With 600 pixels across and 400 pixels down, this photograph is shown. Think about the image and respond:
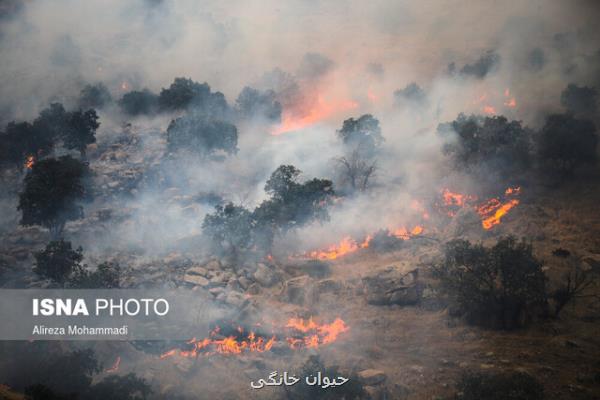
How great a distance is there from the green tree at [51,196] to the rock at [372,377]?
41.7m

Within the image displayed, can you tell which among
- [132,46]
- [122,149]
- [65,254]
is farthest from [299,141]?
[132,46]

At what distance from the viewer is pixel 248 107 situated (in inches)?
3524

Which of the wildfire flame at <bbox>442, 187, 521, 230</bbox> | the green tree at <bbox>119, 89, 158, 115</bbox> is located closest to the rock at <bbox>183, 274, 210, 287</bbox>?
the wildfire flame at <bbox>442, 187, 521, 230</bbox>

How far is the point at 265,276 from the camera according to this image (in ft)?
149

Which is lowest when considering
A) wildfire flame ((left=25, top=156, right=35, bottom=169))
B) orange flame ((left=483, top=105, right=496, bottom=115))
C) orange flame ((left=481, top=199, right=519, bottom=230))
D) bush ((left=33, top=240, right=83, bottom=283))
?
bush ((left=33, top=240, right=83, bottom=283))

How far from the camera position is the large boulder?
41.0 metres

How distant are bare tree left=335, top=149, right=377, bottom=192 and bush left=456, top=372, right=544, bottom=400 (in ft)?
133

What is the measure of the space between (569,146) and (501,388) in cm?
4711

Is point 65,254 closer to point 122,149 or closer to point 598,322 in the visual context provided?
point 122,149

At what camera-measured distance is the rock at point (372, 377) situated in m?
28.5

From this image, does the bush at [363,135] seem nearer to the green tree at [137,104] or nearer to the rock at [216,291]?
the rock at [216,291]

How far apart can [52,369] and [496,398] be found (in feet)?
98.1

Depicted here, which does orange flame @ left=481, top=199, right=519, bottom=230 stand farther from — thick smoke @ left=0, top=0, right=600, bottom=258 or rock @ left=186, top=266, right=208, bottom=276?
rock @ left=186, top=266, right=208, bottom=276

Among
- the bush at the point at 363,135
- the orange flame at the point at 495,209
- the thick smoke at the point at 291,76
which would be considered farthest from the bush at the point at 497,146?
the bush at the point at 363,135
